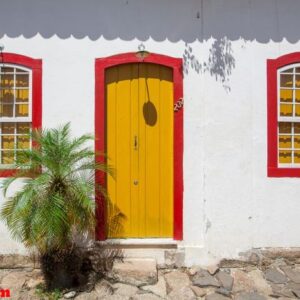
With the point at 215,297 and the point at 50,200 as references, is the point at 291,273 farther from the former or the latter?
the point at 50,200

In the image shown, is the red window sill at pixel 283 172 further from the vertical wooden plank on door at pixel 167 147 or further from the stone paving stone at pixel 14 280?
the stone paving stone at pixel 14 280

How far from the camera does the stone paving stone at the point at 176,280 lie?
4906 millimetres

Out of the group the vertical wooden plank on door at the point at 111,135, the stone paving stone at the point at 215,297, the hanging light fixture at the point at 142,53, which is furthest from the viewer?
the vertical wooden plank on door at the point at 111,135

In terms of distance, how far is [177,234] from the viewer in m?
5.45

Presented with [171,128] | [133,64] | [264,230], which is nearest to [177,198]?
[171,128]

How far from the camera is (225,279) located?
16.7 feet

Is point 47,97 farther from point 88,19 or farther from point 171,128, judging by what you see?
point 171,128

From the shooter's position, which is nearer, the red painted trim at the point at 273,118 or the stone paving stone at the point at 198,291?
the stone paving stone at the point at 198,291

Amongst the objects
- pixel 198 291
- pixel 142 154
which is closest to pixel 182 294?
pixel 198 291

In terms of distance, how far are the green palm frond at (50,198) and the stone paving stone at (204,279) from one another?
5.39ft

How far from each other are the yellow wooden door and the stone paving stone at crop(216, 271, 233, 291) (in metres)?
0.90

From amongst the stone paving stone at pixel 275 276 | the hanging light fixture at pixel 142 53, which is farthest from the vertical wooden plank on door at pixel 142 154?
the stone paving stone at pixel 275 276

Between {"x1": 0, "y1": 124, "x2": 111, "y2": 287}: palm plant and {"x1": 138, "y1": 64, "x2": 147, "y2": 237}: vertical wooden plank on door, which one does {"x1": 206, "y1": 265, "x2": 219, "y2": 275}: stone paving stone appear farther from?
{"x1": 0, "y1": 124, "x2": 111, "y2": 287}: palm plant

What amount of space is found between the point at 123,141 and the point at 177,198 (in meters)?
1.17
